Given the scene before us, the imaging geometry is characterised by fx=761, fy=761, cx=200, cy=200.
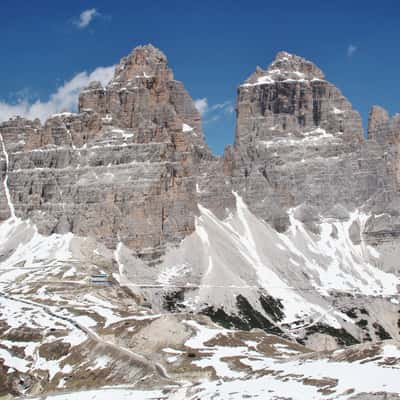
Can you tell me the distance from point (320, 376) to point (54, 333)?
5590cm

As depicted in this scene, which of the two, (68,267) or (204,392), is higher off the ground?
(68,267)

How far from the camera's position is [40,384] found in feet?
304

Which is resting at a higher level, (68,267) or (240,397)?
(68,267)

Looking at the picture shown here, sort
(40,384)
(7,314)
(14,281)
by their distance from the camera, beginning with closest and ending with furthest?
(40,384), (7,314), (14,281)

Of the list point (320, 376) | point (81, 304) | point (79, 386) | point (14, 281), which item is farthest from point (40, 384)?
point (14, 281)

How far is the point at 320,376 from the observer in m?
70.1

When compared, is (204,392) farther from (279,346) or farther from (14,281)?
(14,281)

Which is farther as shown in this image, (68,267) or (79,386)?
(68,267)

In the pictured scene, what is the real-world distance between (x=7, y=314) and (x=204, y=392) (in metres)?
70.6

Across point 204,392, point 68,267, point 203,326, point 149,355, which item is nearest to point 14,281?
point 68,267

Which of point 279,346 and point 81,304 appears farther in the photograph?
point 81,304

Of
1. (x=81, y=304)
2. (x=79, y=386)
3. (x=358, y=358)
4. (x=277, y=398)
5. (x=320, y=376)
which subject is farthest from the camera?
(x=81, y=304)

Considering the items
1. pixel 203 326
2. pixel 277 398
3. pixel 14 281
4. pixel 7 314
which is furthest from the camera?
pixel 14 281

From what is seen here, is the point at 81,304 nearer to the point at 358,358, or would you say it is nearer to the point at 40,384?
the point at 40,384
